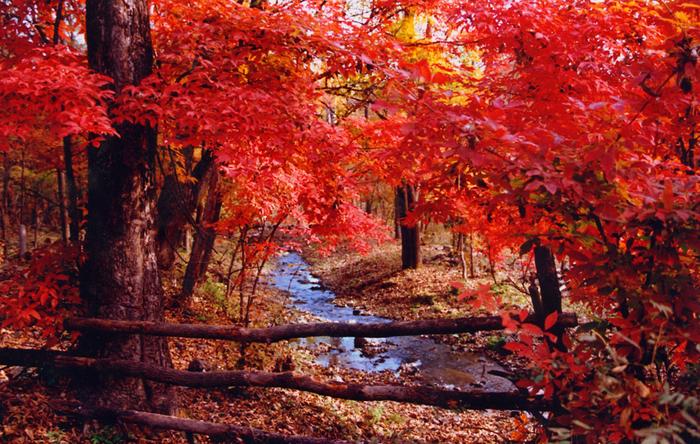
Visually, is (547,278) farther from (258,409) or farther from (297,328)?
(258,409)

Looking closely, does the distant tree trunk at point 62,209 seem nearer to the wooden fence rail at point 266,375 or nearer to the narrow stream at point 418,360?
the wooden fence rail at point 266,375

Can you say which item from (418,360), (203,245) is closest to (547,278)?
(418,360)

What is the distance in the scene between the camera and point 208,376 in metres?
4.65

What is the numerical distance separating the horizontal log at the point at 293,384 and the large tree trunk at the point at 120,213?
303 millimetres

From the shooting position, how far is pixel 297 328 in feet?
15.3

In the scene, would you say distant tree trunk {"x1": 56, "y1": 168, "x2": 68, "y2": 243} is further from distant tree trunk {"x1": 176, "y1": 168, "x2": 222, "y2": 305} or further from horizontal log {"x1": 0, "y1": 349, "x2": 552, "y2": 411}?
distant tree trunk {"x1": 176, "y1": 168, "x2": 222, "y2": 305}

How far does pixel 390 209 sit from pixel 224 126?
3769 cm

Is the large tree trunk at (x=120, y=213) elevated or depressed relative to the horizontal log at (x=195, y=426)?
elevated

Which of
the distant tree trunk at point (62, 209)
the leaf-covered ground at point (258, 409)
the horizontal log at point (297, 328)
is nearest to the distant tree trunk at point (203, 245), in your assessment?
the leaf-covered ground at point (258, 409)

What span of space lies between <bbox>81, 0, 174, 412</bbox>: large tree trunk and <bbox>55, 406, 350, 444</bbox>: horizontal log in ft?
1.11

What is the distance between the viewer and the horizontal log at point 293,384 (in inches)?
156

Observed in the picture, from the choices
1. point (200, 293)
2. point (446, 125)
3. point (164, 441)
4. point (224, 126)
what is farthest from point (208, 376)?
point (200, 293)

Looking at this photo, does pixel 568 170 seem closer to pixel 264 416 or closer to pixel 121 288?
pixel 121 288

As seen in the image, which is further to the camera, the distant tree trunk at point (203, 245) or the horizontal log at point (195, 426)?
the distant tree trunk at point (203, 245)
